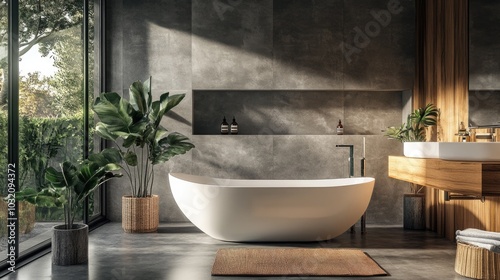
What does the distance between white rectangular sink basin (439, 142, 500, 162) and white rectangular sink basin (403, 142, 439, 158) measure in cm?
22

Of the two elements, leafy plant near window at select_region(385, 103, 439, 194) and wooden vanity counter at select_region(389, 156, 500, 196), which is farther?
leafy plant near window at select_region(385, 103, 439, 194)

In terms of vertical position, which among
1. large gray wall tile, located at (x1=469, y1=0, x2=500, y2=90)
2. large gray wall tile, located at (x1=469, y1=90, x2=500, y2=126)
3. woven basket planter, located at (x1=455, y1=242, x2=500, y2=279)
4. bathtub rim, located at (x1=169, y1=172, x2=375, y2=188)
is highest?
large gray wall tile, located at (x1=469, y1=0, x2=500, y2=90)

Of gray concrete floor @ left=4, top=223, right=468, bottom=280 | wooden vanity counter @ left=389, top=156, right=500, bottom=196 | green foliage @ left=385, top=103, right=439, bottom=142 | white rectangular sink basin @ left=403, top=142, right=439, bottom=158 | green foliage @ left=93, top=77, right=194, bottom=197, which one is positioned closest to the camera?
wooden vanity counter @ left=389, top=156, right=500, bottom=196

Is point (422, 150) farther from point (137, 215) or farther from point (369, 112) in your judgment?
point (137, 215)

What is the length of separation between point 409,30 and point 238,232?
277cm

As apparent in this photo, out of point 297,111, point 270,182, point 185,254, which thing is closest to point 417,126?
point 297,111

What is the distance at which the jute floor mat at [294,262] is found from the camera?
3.36 meters

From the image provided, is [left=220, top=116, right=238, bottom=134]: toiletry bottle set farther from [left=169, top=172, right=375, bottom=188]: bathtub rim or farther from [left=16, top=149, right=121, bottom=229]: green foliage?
[left=16, top=149, right=121, bottom=229]: green foliage

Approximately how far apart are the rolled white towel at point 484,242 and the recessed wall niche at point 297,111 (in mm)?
2490

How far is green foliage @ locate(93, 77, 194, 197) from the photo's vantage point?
4.55m

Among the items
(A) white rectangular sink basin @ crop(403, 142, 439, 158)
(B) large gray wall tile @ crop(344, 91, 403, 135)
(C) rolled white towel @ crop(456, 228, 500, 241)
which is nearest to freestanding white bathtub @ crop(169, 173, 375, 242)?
(A) white rectangular sink basin @ crop(403, 142, 439, 158)

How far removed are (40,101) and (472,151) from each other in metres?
3.05

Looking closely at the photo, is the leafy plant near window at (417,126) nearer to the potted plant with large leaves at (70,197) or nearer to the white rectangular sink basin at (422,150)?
the white rectangular sink basin at (422,150)

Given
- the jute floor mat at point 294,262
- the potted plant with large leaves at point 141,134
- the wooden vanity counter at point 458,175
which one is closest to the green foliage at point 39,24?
the potted plant with large leaves at point 141,134
